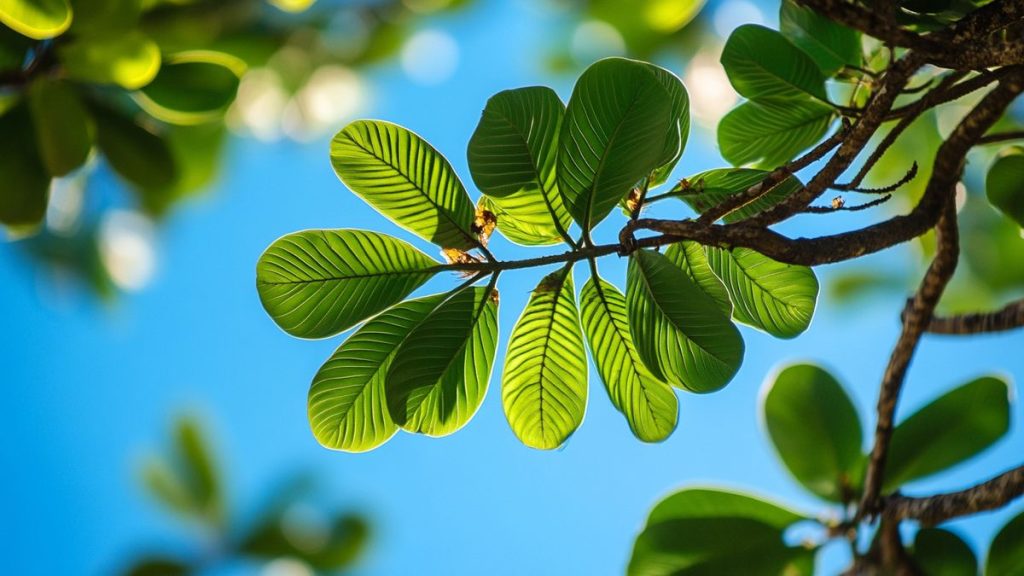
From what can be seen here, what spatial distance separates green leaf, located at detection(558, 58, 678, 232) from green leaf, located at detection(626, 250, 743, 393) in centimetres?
7

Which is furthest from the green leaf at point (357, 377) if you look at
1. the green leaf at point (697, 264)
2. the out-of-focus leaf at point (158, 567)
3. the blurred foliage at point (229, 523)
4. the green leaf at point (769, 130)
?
the out-of-focus leaf at point (158, 567)

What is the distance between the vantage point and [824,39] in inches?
37.6

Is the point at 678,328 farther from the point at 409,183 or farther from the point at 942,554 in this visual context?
the point at 942,554

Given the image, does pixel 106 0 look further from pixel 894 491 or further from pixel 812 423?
pixel 894 491

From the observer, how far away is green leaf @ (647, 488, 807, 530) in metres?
1.05

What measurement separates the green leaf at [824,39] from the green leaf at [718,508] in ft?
1.77

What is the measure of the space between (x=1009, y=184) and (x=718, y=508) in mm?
517

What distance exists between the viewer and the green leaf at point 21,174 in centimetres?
120

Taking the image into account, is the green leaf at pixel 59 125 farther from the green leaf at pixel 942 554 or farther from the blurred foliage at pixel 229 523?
the green leaf at pixel 942 554

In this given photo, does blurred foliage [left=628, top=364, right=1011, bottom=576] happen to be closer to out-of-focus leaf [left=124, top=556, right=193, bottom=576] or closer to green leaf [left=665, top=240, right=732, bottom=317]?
green leaf [left=665, top=240, right=732, bottom=317]

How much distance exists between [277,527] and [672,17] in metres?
1.59

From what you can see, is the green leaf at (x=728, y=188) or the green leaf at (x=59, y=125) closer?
the green leaf at (x=728, y=188)

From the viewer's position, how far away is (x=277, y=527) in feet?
7.02

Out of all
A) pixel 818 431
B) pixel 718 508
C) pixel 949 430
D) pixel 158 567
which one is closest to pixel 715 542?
pixel 718 508
